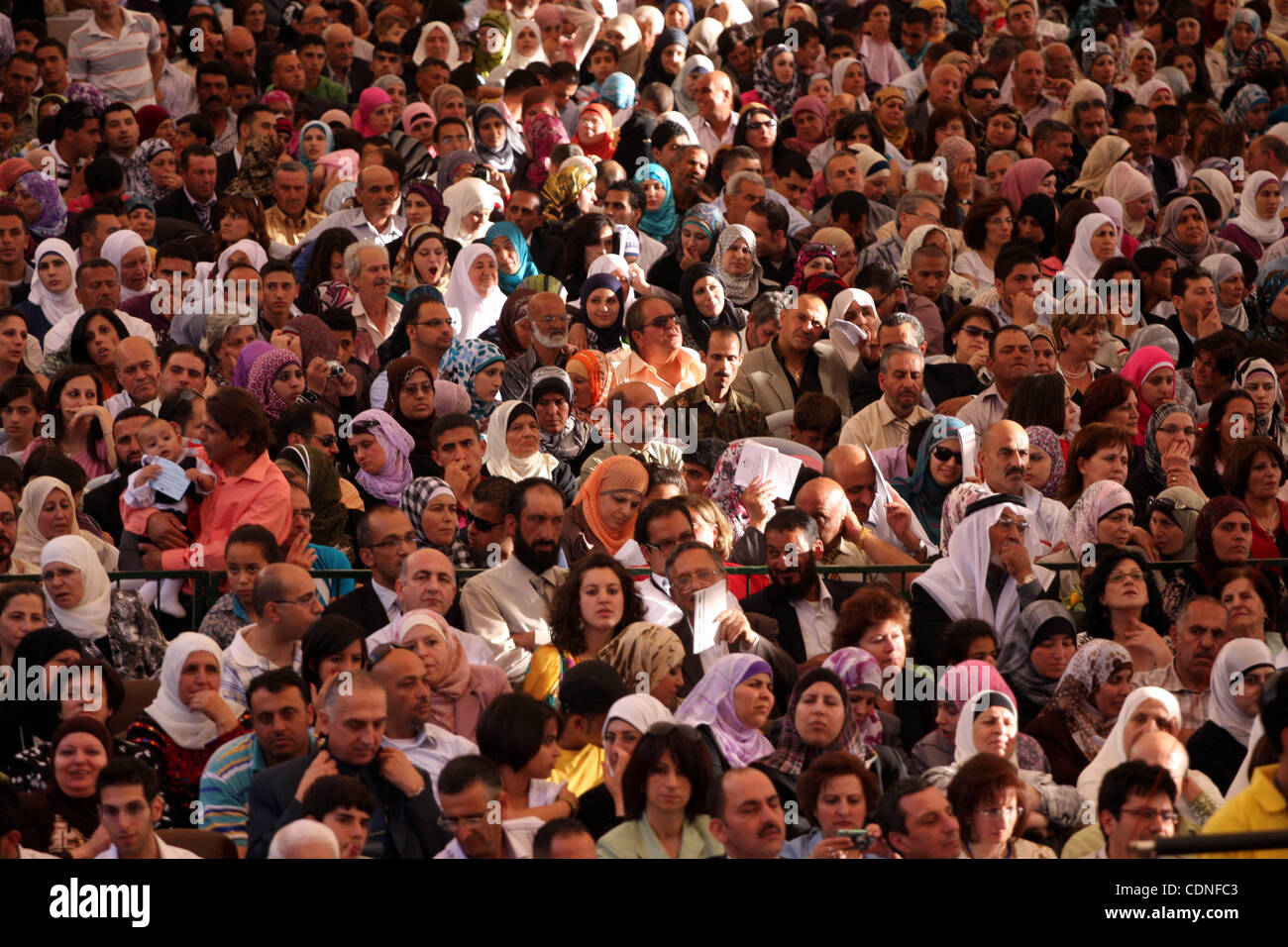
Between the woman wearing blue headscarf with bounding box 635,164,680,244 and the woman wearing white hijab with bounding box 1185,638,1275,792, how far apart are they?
573 centimetres

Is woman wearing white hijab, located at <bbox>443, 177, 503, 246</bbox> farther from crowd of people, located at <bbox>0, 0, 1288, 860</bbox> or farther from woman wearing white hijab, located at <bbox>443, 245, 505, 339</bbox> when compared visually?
woman wearing white hijab, located at <bbox>443, 245, 505, 339</bbox>

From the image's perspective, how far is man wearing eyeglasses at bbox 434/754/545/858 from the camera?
620cm

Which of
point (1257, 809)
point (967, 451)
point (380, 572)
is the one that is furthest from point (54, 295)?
point (1257, 809)

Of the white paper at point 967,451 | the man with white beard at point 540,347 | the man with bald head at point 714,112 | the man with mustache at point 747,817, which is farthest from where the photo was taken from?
the man with bald head at point 714,112

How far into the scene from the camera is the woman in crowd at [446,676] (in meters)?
7.12

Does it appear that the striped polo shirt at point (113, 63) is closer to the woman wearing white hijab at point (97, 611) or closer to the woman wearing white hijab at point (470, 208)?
the woman wearing white hijab at point (470, 208)

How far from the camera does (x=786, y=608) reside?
310 inches

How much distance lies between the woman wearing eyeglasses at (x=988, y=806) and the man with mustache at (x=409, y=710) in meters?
1.68

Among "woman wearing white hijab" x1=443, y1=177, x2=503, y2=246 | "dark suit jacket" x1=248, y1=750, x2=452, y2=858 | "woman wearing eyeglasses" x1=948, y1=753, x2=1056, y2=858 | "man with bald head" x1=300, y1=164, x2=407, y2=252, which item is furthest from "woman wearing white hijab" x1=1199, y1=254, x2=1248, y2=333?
"dark suit jacket" x1=248, y1=750, x2=452, y2=858

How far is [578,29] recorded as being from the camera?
14.9 m

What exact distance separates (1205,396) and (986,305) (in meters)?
1.34

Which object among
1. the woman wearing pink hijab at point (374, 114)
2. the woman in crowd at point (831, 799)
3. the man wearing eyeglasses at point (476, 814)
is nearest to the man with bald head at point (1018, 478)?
the woman in crowd at point (831, 799)
